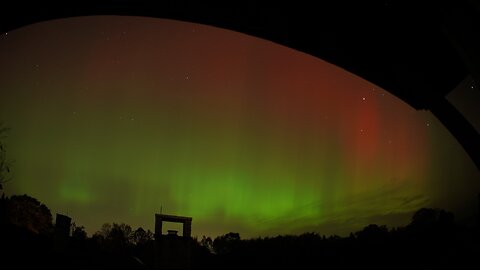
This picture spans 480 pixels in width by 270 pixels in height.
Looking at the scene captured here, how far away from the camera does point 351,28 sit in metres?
7.43

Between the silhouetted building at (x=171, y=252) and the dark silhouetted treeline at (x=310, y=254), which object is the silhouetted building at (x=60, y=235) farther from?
the silhouetted building at (x=171, y=252)

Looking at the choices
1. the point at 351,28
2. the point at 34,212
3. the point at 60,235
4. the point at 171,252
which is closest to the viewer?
the point at 351,28

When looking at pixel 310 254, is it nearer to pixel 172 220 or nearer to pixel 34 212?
pixel 172 220

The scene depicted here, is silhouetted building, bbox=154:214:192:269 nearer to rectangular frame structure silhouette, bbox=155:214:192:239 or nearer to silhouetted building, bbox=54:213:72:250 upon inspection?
silhouetted building, bbox=54:213:72:250

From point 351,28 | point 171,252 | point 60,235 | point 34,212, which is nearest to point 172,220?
point 60,235

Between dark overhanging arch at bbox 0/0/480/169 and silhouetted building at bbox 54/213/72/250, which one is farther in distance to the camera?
silhouetted building at bbox 54/213/72/250

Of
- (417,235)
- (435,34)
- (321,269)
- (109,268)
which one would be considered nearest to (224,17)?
(435,34)

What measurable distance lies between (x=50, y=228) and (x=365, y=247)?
91.1ft

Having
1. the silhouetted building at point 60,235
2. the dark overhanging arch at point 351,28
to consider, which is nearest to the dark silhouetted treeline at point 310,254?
the silhouetted building at point 60,235

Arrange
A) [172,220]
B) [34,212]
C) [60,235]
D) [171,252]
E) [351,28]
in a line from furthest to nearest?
[34,212] < [172,220] < [60,235] < [171,252] < [351,28]

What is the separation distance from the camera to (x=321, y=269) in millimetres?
11828

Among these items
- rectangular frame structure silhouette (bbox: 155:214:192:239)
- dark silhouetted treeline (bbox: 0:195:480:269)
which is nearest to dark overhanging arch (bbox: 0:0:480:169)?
dark silhouetted treeline (bbox: 0:195:480:269)

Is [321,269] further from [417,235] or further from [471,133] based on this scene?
[471,133]

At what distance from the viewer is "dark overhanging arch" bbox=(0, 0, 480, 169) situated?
264 inches
